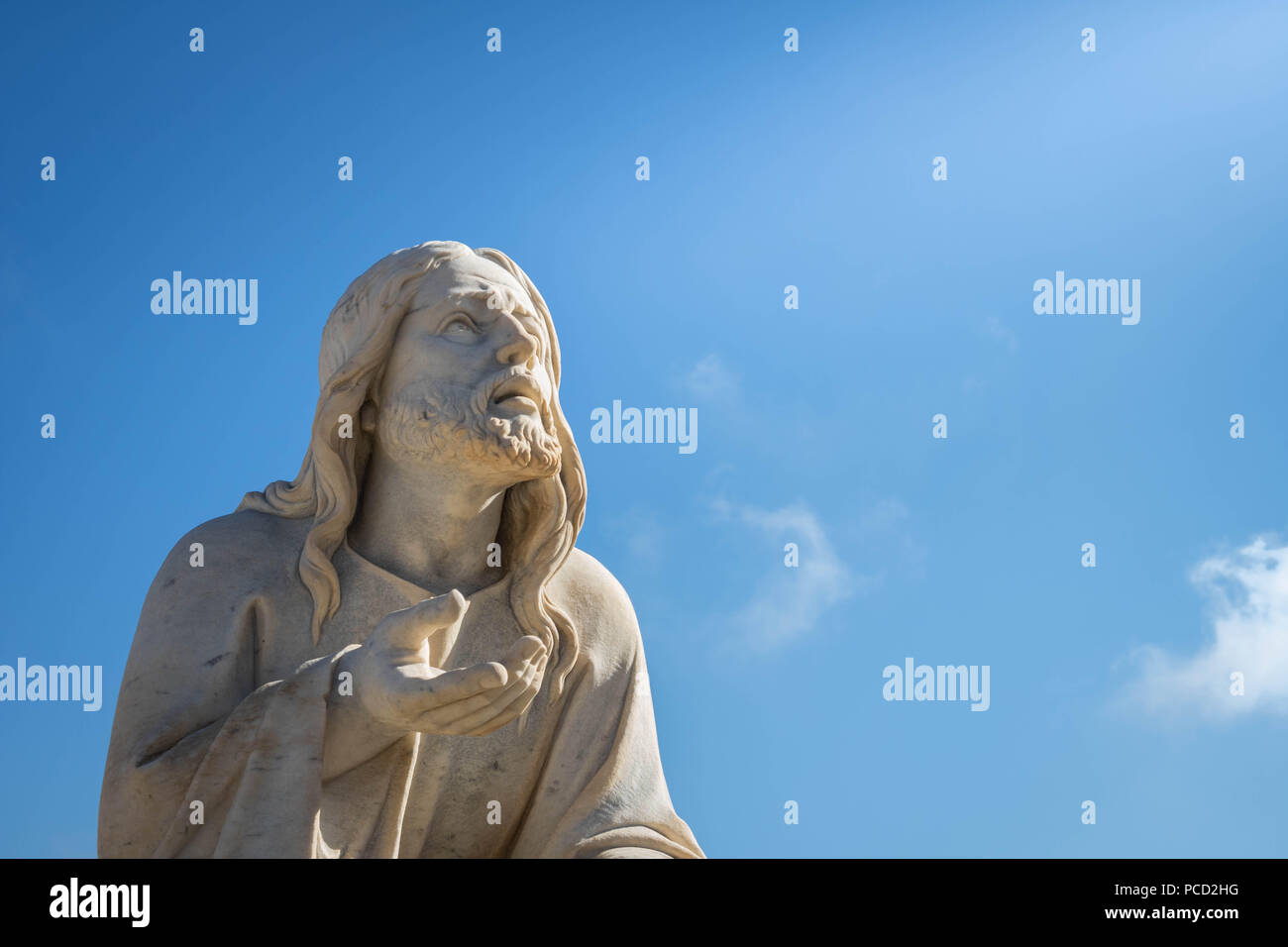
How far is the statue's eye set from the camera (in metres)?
7.28

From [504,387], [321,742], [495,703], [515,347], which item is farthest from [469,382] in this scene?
[321,742]

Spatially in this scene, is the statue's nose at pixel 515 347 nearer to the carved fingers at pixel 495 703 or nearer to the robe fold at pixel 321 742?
the robe fold at pixel 321 742

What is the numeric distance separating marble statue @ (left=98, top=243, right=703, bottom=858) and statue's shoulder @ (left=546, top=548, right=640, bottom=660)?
0.4 inches

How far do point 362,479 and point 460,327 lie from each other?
0.85m

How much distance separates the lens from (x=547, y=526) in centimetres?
747

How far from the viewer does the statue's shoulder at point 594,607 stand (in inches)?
297

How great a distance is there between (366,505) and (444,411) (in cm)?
70

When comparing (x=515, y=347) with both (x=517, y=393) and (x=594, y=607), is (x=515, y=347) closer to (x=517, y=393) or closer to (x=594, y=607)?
(x=517, y=393)

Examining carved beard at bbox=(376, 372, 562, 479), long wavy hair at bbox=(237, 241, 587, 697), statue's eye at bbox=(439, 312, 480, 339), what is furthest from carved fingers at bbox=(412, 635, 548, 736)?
statue's eye at bbox=(439, 312, 480, 339)

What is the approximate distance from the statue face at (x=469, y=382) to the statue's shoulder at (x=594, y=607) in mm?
656

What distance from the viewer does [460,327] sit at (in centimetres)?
731
